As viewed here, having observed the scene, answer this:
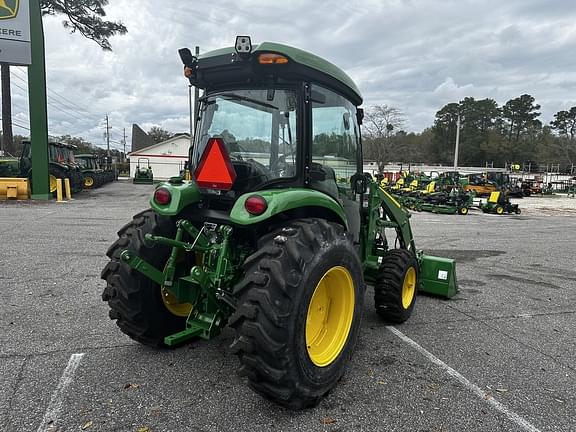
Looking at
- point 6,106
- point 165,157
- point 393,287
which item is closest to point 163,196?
point 393,287

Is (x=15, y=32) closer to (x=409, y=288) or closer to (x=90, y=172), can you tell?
(x=90, y=172)

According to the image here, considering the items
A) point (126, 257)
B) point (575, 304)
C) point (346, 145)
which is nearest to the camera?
point (126, 257)

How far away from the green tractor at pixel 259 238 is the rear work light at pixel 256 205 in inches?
0.5

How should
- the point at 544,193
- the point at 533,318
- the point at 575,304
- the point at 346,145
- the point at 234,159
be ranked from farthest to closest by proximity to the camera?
the point at 544,193 → the point at 575,304 → the point at 533,318 → the point at 346,145 → the point at 234,159

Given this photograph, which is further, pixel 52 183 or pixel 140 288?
pixel 52 183

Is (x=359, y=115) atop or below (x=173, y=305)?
atop

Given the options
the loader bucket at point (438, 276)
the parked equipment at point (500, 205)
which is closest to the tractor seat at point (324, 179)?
the loader bucket at point (438, 276)

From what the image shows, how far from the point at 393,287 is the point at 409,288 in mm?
528

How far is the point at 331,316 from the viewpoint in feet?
11.0

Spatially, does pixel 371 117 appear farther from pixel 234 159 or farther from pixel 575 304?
pixel 234 159

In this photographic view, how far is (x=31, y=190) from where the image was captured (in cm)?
1733

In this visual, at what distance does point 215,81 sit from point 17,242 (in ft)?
23.4

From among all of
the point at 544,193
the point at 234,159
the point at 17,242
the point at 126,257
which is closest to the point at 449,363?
the point at 234,159

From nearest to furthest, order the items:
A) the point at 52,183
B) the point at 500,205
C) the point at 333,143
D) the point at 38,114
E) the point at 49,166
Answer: the point at 333,143 → the point at 38,114 → the point at 49,166 → the point at 52,183 → the point at 500,205
